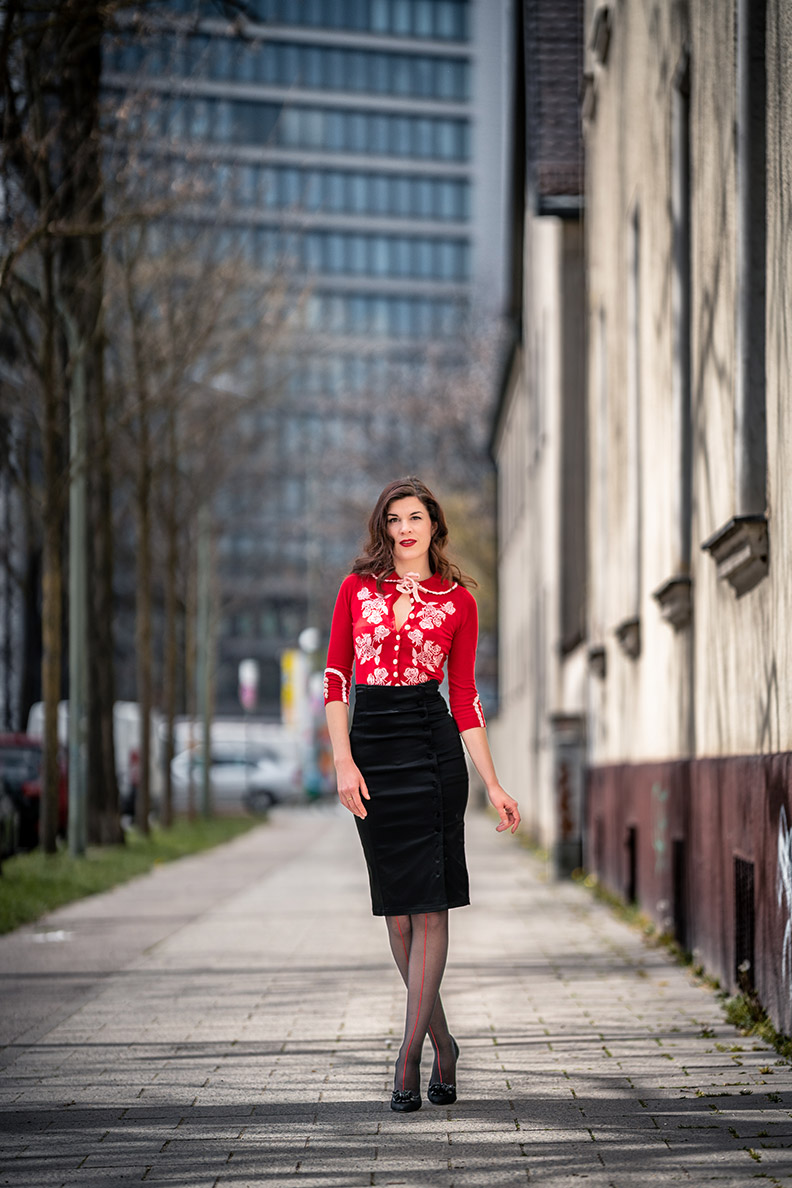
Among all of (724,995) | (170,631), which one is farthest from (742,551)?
(170,631)

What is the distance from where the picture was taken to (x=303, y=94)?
98125 millimetres

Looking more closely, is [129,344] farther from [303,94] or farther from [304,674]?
[303,94]

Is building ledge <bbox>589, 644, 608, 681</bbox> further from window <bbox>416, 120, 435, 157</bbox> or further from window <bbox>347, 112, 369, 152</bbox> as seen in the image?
window <bbox>416, 120, 435, 157</bbox>

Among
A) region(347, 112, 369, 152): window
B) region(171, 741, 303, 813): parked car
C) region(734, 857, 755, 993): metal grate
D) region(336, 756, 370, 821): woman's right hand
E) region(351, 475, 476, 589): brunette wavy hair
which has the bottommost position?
region(171, 741, 303, 813): parked car

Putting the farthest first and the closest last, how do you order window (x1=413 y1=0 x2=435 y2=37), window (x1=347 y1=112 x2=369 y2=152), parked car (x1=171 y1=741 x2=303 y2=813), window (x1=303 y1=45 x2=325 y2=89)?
window (x1=413 y1=0 x2=435 y2=37) < window (x1=347 y1=112 x2=369 y2=152) < window (x1=303 y1=45 x2=325 y2=89) < parked car (x1=171 y1=741 x2=303 y2=813)

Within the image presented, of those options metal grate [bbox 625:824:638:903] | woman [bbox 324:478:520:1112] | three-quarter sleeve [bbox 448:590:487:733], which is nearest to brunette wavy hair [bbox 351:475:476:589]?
woman [bbox 324:478:520:1112]

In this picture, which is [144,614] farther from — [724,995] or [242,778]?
[242,778]

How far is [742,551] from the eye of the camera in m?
7.79

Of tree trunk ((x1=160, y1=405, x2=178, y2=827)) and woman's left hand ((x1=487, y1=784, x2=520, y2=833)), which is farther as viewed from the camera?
tree trunk ((x1=160, y1=405, x2=178, y2=827))

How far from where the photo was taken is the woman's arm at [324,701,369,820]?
550 centimetres

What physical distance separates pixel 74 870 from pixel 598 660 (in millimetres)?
5105

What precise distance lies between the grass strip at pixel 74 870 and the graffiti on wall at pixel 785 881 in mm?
6582

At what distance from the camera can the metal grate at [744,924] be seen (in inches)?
302

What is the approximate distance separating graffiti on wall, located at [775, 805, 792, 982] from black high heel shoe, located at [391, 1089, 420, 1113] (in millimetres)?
A: 1682
